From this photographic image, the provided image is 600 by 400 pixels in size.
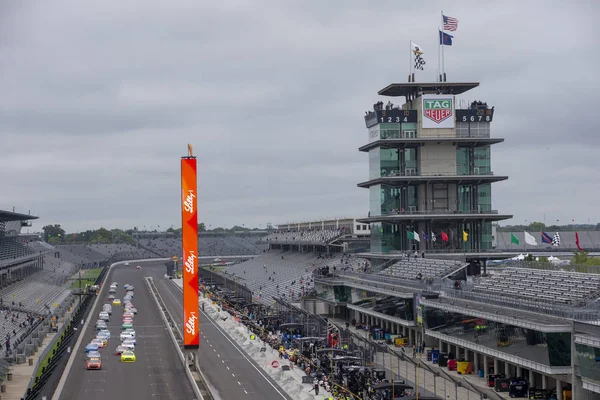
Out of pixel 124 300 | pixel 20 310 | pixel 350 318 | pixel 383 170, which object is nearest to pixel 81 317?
pixel 20 310

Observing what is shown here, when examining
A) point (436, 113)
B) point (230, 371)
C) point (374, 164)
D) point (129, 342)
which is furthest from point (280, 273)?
point (230, 371)

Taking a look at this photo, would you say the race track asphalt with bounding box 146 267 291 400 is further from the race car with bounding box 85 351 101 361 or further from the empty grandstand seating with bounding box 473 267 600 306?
the empty grandstand seating with bounding box 473 267 600 306

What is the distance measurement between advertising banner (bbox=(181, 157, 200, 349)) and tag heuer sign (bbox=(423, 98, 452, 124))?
35696 mm

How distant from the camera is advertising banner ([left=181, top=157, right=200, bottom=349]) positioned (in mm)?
62438

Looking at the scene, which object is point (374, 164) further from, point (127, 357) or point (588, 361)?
point (588, 361)

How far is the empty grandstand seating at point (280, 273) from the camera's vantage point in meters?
116

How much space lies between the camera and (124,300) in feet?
411

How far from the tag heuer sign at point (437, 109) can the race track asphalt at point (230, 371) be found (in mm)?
31801

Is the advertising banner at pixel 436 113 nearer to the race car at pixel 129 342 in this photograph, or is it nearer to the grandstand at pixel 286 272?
the grandstand at pixel 286 272

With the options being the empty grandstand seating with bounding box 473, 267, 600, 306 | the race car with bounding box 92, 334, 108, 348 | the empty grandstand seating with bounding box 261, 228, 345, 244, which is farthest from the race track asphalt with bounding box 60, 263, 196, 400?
the empty grandstand seating with bounding box 261, 228, 345, 244

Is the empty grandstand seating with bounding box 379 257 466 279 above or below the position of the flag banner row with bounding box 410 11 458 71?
below

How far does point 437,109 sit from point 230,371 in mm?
40282

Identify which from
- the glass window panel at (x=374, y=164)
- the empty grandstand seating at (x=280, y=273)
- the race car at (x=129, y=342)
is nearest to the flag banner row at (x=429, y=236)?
the glass window panel at (x=374, y=164)

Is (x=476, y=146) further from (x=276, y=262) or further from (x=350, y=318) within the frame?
(x=276, y=262)
